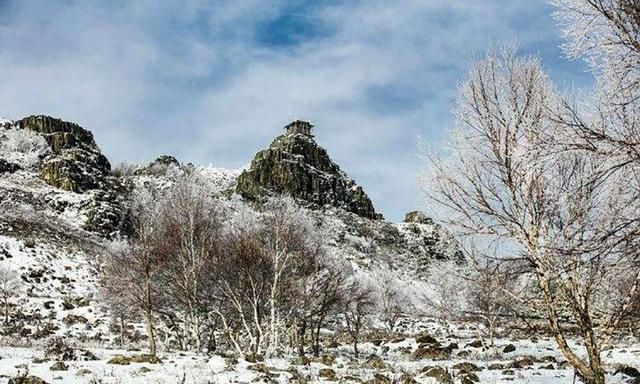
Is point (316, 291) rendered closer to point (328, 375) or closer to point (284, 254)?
point (284, 254)

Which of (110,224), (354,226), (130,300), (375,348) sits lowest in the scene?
(375,348)

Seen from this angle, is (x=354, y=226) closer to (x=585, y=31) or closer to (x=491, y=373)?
(x=491, y=373)

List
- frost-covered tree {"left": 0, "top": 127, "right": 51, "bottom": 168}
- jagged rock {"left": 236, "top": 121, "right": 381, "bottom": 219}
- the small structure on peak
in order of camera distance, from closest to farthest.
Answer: frost-covered tree {"left": 0, "top": 127, "right": 51, "bottom": 168} < jagged rock {"left": 236, "top": 121, "right": 381, "bottom": 219} < the small structure on peak

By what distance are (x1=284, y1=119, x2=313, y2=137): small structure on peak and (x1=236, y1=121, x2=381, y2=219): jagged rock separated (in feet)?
8.83

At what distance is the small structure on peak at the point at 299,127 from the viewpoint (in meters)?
145

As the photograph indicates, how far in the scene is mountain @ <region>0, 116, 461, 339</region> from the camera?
35781mm

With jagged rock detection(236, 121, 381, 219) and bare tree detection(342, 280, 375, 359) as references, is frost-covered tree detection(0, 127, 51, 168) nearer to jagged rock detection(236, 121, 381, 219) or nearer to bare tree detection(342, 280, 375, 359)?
jagged rock detection(236, 121, 381, 219)

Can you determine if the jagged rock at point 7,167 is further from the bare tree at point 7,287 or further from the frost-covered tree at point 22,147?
the bare tree at point 7,287

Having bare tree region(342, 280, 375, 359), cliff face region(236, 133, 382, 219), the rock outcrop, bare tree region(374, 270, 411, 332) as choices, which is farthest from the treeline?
cliff face region(236, 133, 382, 219)

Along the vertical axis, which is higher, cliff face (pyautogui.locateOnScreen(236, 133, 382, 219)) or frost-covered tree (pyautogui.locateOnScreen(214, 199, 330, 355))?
cliff face (pyautogui.locateOnScreen(236, 133, 382, 219))

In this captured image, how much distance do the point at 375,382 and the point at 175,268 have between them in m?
15.0

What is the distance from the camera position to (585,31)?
18.2ft

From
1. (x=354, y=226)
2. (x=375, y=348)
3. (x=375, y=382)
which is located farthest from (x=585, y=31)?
(x=354, y=226)

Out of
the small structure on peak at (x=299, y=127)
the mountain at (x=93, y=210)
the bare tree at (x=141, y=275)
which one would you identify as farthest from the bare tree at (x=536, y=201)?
the small structure on peak at (x=299, y=127)
